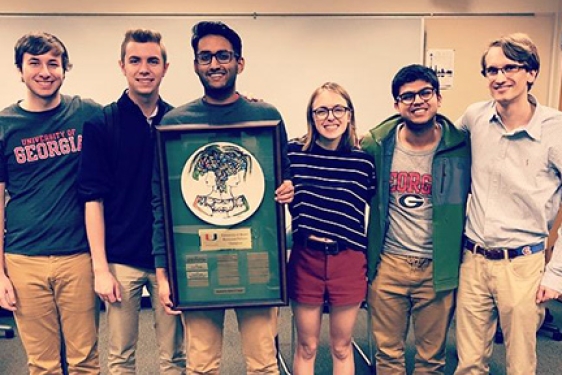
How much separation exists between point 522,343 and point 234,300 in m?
1.14

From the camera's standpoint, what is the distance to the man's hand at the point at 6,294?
6.37ft

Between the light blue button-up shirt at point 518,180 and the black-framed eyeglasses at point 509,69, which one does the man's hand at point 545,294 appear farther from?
the black-framed eyeglasses at point 509,69

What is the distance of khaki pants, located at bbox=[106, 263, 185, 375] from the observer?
77.5 inches

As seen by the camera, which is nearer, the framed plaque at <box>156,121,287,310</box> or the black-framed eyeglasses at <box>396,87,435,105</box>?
the framed plaque at <box>156,121,287,310</box>

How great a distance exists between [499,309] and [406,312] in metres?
0.40

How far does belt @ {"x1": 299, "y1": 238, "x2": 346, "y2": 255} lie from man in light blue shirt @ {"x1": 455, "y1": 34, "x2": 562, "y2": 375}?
0.55m

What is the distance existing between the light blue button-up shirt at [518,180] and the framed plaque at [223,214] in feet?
2.71

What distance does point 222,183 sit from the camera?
5.89 feet

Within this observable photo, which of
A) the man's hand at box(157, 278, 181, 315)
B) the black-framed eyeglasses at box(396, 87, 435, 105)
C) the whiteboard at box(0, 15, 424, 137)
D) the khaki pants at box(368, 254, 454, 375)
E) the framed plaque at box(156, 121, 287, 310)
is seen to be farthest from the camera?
the whiteboard at box(0, 15, 424, 137)

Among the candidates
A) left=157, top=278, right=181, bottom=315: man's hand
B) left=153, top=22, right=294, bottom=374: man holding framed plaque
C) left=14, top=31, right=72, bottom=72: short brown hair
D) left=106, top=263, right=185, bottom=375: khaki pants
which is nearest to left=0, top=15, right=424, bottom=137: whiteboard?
left=14, top=31, right=72, bottom=72: short brown hair

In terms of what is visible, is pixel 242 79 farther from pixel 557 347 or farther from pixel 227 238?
pixel 557 347

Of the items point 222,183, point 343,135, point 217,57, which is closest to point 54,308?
point 222,183

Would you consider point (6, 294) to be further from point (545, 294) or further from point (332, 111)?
point (545, 294)

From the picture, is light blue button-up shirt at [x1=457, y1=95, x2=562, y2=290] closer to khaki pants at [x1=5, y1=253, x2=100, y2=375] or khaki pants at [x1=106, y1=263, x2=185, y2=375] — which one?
khaki pants at [x1=106, y1=263, x2=185, y2=375]
